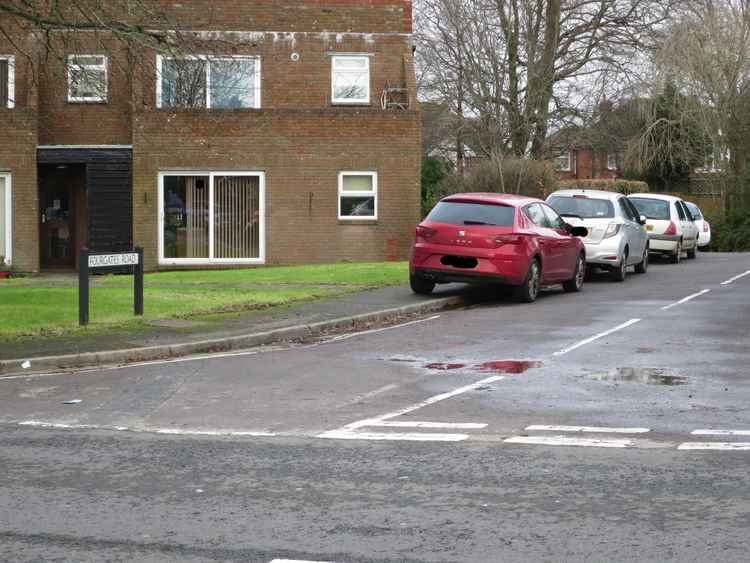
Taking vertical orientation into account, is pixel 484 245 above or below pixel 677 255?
above

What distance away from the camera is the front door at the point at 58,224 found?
33.0 metres

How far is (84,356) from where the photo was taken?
13.2 m

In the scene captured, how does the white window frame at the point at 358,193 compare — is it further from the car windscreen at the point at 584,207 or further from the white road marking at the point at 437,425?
the white road marking at the point at 437,425

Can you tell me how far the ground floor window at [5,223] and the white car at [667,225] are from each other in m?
15.5

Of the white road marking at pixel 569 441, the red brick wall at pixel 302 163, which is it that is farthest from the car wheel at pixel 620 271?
the white road marking at pixel 569 441

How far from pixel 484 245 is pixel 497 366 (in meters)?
6.78

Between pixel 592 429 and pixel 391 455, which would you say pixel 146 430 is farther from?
pixel 592 429

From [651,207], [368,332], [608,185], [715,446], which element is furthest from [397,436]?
[608,185]

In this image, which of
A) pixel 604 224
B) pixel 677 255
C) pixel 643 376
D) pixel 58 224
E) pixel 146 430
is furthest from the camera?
pixel 58 224

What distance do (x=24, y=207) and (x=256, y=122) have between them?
20.1ft

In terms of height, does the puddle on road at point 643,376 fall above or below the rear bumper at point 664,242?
below

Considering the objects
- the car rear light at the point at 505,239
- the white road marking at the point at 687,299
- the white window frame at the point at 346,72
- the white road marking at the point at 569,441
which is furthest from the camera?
the white window frame at the point at 346,72

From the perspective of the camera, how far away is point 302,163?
103ft

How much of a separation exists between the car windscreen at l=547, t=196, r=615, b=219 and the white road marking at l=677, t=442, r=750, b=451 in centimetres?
1605
